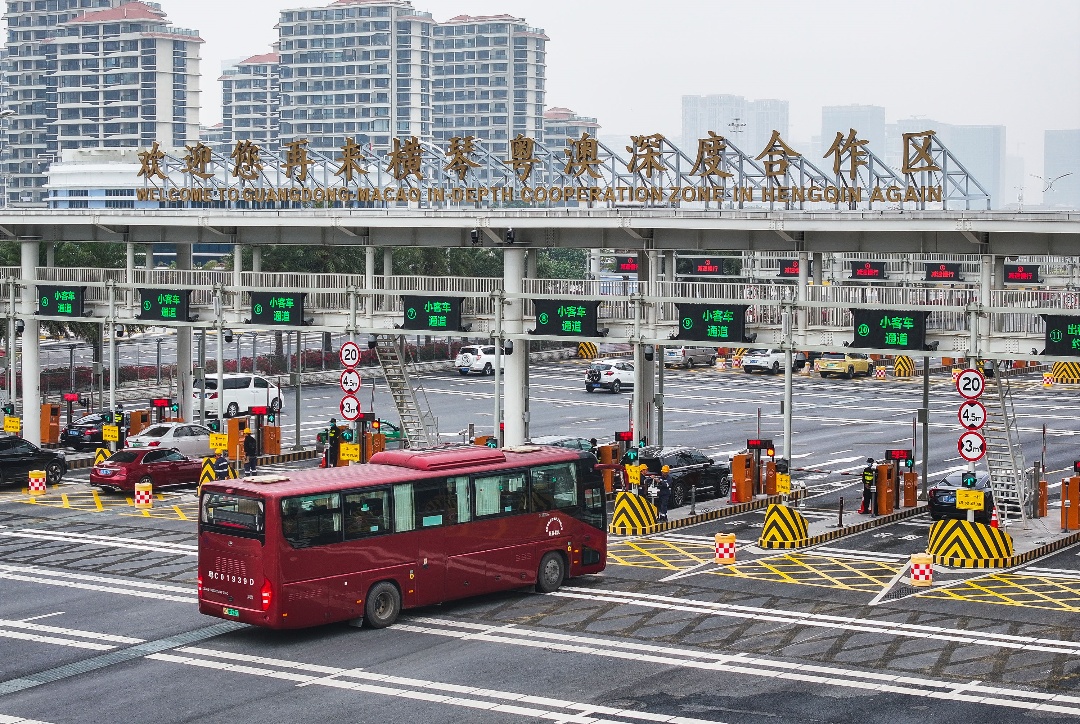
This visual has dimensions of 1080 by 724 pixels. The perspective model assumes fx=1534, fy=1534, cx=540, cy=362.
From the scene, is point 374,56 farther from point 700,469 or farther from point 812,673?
point 812,673

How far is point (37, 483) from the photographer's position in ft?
131

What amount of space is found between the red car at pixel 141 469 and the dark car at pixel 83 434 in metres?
9.19

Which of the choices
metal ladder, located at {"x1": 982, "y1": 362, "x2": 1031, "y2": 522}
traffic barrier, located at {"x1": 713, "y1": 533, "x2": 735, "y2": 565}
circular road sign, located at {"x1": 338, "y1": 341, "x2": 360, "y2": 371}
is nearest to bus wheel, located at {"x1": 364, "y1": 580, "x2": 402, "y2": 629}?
traffic barrier, located at {"x1": 713, "y1": 533, "x2": 735, "y2": 565}

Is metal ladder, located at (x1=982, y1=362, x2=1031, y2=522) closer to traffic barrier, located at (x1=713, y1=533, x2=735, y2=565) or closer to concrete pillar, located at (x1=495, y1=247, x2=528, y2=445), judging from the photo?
traffic barrier, located at (x1=713, y1=533, x2=735, y2=565)

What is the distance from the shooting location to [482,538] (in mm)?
26016

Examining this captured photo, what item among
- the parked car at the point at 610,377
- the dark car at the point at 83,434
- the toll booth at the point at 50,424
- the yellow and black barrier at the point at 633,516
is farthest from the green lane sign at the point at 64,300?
the parked car at the point at 610,377

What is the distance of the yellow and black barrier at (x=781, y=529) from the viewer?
105 ft

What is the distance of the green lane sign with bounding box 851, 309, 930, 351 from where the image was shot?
33.4m

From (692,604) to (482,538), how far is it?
3.78 metres

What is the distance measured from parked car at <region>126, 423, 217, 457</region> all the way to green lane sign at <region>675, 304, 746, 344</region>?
52.2 feet

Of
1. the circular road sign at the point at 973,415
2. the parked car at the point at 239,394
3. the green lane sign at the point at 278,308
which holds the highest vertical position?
the green lane sign at the point at 278,308

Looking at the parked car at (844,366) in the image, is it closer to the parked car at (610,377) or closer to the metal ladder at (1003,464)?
the parked car at (610,377)

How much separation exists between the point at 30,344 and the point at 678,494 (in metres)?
22.2

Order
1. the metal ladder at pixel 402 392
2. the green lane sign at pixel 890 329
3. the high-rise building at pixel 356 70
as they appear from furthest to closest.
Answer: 1. the high-rise building at pixel 356 70
2. the metal ladder at pixel 402 392
3. the green lane sign at pixel 890 329
